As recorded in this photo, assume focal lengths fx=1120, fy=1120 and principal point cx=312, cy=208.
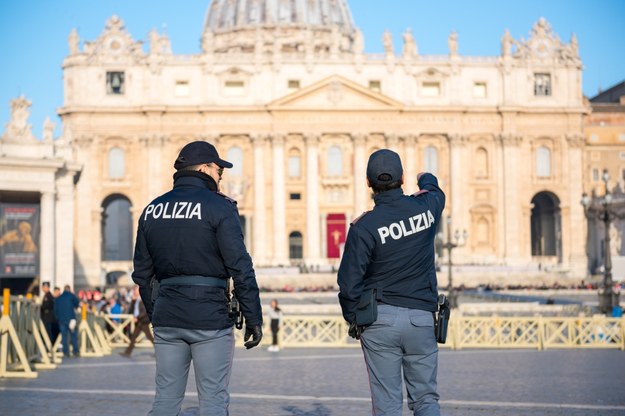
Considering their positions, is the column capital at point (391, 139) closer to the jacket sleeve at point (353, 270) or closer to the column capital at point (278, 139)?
the column capital at point (278, 139)

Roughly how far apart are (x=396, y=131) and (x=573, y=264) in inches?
602

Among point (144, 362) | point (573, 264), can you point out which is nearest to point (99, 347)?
point (144, 362)

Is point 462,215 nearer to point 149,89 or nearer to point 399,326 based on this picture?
point 149,89

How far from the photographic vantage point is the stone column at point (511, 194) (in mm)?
78000

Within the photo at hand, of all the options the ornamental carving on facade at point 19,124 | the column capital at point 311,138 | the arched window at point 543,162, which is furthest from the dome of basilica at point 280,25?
the ornamental carving on facade at point 19,124

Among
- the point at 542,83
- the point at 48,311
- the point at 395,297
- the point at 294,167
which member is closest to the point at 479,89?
the point at 542,83

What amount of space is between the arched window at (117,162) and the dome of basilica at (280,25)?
2386cm

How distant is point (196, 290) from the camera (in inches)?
287

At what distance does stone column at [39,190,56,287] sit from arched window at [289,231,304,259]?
1777 inches

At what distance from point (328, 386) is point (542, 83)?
6820cm

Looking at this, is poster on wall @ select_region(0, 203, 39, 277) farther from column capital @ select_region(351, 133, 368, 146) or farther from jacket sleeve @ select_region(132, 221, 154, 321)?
column capital @ select_region(351, 133, 368, 146)

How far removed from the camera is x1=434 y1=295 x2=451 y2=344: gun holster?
7.46 metres

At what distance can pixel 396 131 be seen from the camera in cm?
7781

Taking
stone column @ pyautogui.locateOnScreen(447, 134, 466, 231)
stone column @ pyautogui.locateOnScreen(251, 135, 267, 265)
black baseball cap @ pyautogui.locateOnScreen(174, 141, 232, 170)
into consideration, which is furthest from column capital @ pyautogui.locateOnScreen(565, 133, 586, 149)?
black baseball cap @ pyautogui.locateOnScreen(174, 141, 232, 170)
